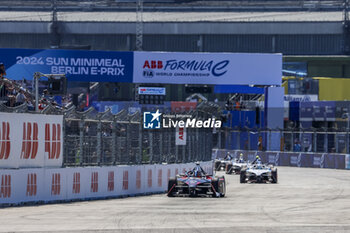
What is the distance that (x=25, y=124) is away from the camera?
2236cm

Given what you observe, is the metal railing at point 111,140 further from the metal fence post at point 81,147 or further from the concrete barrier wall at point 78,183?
the concrete barrier wall at point 78,183

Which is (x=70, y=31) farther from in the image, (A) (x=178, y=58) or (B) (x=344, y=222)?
(B) (x=344, y=222)

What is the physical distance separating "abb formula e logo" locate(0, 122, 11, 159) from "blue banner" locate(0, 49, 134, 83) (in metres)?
23.5

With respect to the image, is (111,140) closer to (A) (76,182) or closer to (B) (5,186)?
(A) (76,182)

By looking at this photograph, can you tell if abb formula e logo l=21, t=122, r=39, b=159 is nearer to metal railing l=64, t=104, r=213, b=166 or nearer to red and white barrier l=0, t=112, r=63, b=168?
red and white barrier l=0, t=112, r=63, b=168

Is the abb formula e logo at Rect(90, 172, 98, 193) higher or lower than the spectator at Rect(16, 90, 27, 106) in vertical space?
lower

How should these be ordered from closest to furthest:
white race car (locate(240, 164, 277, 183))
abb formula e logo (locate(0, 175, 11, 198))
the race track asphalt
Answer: the race track asphalt < abb formula e logo (locate(0, 175, 11, 198)) < white race car (locate(240, 164, 277, 183))

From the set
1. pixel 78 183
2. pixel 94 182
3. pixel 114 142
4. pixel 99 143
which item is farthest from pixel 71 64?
pixel 78 183

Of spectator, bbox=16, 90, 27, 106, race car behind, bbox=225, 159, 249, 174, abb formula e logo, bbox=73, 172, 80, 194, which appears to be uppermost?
spectator, bbox=16, 90, 27, 106

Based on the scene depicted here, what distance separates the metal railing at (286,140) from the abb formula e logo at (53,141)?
33.3 meters

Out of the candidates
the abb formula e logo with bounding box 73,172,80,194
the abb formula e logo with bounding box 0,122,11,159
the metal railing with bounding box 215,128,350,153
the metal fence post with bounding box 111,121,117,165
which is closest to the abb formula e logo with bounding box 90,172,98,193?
the abb formula e logo with bounding box 73,172,80,194

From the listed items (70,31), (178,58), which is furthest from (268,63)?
(70,31)

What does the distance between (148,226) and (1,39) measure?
6959cm

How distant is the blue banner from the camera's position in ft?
147
